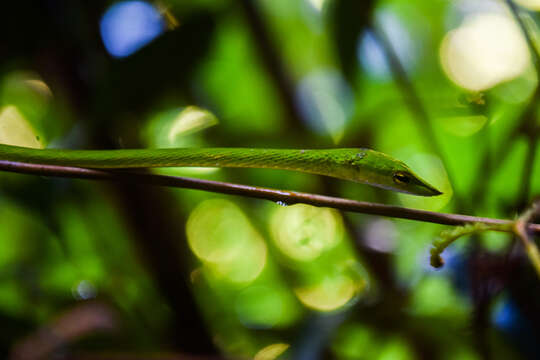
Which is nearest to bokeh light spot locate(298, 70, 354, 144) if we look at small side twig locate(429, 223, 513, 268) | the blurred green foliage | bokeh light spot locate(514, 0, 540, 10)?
the blurred green foliage

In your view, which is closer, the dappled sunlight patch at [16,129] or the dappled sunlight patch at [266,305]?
the dappled sunlight patch at [16,129]

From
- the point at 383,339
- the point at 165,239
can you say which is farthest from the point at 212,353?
the point at 383,339

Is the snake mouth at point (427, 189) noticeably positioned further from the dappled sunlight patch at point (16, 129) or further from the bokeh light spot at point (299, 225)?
the dappled sunlight patch at point (16, 129)

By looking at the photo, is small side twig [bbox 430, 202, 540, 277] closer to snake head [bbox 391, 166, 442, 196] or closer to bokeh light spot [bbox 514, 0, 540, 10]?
snake head [bbox 391, 166, 442, 196]

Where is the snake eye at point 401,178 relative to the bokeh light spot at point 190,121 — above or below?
below

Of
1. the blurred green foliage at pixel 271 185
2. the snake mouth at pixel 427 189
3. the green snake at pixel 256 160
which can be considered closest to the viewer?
the green snake at pixel 256 160

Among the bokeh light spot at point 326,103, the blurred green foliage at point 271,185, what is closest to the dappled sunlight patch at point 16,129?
the blurred green foliage at point 271,185

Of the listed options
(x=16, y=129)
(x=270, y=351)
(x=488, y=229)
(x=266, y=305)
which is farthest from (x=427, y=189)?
(x=16, y=129)

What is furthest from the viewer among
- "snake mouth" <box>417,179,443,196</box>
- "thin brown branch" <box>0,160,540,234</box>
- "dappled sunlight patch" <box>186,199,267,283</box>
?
"dappled sunlight patch" <box>186,199,267,283</box>
